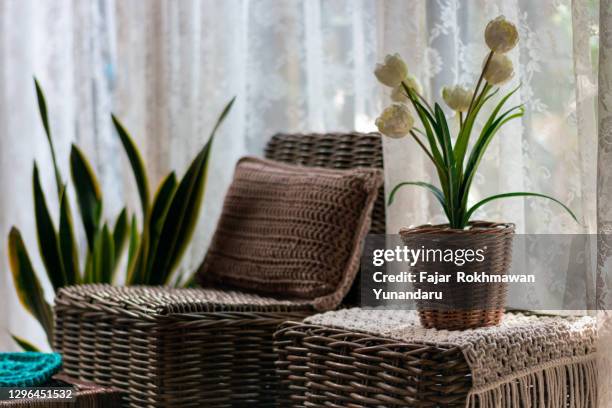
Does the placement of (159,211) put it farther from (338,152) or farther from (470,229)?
(470,229)

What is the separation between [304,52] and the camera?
2803mm

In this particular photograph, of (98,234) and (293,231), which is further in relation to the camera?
(98,234)

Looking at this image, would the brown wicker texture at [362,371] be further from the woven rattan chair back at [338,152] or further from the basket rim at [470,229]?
the woven rattan chair back at [338,152]

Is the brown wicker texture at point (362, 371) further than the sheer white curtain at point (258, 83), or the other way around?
the sheer white curtain at point (258, 83)

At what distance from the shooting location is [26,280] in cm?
257

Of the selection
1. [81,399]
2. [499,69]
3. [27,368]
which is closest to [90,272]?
[27,368]

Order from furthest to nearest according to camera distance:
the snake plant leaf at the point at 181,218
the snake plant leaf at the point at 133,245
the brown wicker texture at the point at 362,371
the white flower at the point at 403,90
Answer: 1. the snake plant leaf at the point at 133,245
2. the snake plant leaf at the point at 181,218
3. the white flower at the point at 403,90
4. the brown wicker texture at the point at 362,371

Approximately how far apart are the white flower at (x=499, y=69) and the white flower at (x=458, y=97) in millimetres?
64

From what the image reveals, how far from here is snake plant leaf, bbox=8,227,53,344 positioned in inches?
100

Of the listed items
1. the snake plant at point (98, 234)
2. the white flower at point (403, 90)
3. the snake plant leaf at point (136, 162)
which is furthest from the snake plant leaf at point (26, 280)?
the white flower at point (403, 90)

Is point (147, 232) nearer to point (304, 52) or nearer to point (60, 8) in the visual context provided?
point (304, 52)

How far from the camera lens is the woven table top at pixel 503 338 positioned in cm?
155

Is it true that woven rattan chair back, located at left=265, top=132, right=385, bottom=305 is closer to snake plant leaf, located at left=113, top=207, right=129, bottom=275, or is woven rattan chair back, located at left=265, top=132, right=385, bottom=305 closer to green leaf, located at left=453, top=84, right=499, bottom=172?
snake plant leaf, located at left=113, top=207, right=129, bottom=275

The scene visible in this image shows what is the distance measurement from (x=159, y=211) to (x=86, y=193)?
232mm
